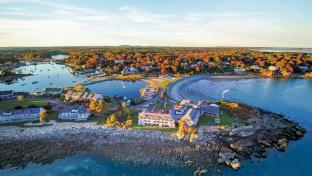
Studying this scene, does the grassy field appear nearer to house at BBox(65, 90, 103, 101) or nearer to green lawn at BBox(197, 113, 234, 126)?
house at BBox(65, 90, 103, 101)

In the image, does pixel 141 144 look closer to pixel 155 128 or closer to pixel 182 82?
pixel 155 128

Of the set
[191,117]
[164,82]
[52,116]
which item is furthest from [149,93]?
[52,116]

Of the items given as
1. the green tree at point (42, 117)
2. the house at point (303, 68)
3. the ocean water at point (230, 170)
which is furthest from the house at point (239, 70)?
the green tree at point (42, 117)

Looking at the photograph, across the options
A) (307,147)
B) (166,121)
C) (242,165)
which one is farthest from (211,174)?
(307,147)

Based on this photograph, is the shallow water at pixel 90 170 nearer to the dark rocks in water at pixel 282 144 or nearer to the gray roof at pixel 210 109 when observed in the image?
the dark rocks in water at pixel 282 144

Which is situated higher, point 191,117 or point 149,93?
point 149,93
